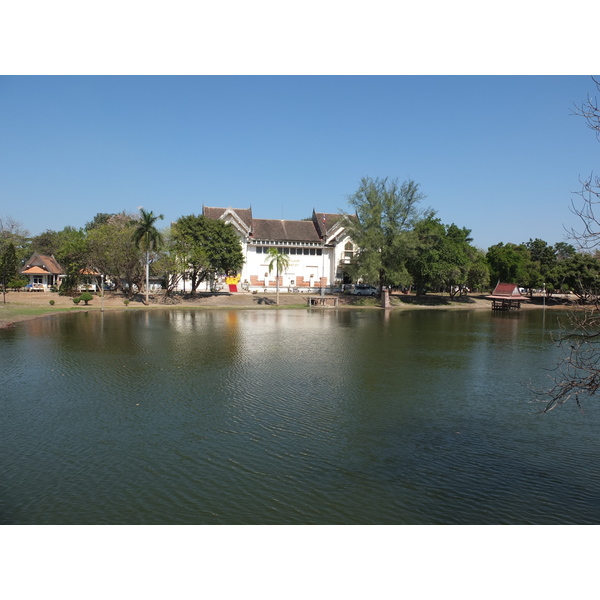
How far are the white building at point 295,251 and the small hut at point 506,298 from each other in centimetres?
1999

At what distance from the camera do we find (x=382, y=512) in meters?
7.72

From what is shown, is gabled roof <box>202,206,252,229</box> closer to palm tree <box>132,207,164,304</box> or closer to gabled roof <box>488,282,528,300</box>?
palm tree <box>132,207,164,304</box>

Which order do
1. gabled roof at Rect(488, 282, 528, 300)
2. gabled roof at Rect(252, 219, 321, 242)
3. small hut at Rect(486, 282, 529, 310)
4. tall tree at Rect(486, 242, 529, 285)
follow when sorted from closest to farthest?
small hut at Rect(486, 282, 529, 310) → gabled roof at Rect(488, 282, 528, 300) → gabled roof at Rect(252, 219, 321, 242) → tall tree at Rect(486, 242, 529, 285)

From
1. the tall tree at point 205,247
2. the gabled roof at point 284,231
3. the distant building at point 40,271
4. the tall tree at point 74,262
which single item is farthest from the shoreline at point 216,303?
the distant building at point 40,271

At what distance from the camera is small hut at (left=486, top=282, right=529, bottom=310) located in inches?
2216

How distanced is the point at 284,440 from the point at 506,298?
178 ft

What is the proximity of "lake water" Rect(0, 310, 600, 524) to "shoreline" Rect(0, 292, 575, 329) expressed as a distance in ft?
68.8

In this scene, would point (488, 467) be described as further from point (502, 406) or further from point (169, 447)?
point (169, 447)

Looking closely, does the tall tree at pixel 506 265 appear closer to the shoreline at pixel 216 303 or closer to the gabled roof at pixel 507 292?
the shoreline at pixel 216 303

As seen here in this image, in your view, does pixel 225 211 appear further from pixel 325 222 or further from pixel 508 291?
pixel 508 291

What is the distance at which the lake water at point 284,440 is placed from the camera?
7.88 meters

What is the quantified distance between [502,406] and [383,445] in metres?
5.44

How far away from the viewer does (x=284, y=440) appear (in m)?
10.7

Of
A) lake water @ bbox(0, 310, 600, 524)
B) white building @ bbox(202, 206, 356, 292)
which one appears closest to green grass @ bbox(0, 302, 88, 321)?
lake water @ bbox(0, 310, 600, 524)
